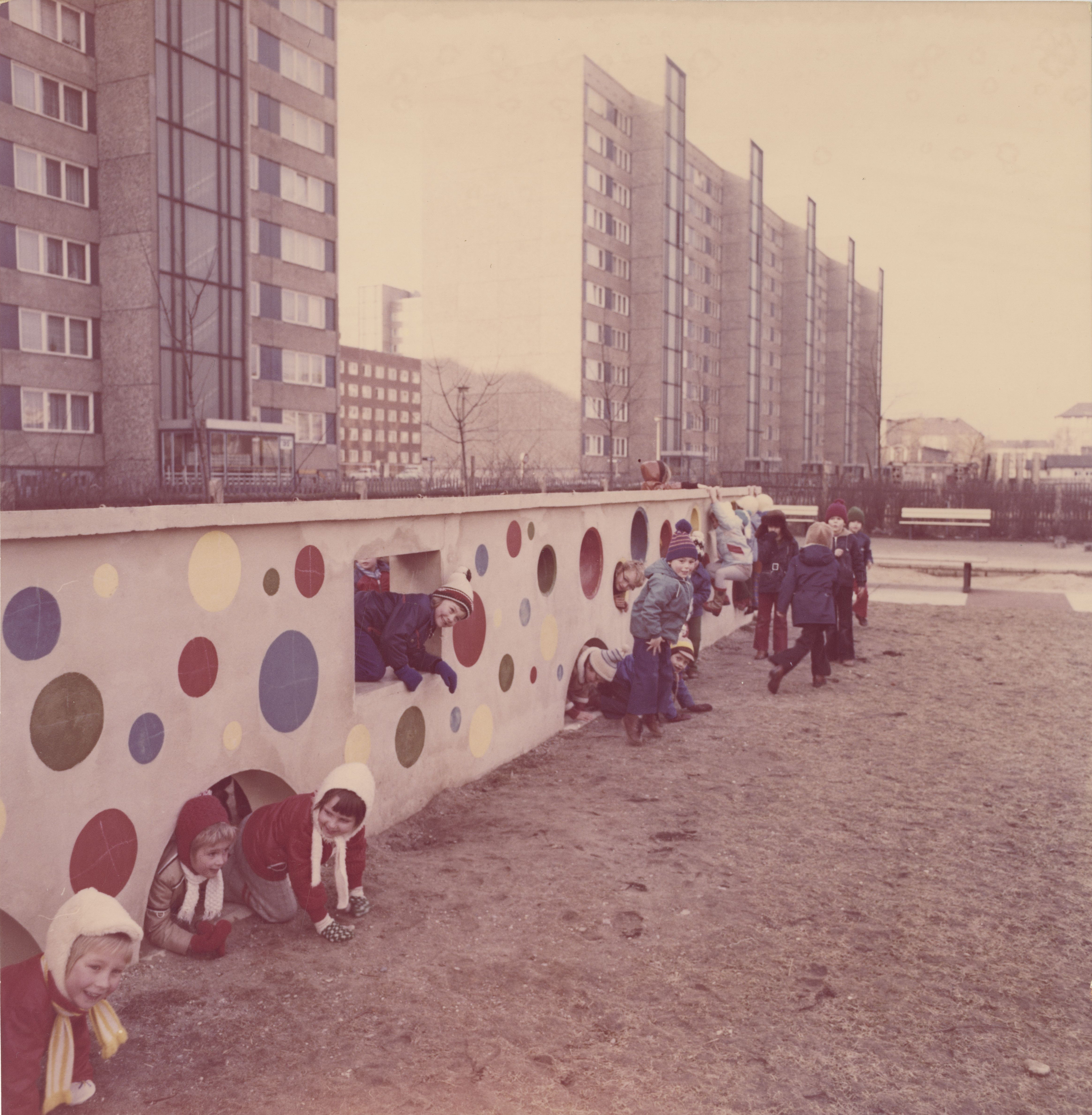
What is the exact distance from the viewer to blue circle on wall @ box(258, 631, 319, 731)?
457 centimetres

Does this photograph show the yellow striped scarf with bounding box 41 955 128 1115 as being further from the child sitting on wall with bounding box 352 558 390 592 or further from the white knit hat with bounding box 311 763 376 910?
the child sitting on wall with bounding box 352 558 390 592

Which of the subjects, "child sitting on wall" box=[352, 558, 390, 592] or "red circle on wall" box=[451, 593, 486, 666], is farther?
"child sitting on wall" box=[352, 558, 390, 592]

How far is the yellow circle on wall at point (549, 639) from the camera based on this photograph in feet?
25.1

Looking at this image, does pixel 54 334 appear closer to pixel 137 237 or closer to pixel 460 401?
pixel 137 237

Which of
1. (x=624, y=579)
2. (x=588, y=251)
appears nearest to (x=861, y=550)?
(x=624, y=579)

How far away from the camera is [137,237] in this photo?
3675cm

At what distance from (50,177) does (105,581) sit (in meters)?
38.0

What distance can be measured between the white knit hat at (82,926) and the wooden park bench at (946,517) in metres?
25.0

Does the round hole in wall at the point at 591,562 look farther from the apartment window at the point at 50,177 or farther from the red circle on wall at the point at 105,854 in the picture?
the apartment window at the point at 50,177

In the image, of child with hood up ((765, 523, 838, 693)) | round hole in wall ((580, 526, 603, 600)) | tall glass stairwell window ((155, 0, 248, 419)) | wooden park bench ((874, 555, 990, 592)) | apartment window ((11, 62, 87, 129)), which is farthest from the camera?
tall glass stairwell window ((155, 0, 248, 419))

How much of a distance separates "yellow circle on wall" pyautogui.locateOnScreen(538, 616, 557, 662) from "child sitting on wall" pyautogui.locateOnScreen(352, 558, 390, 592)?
126cm

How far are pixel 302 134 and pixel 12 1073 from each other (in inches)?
1913

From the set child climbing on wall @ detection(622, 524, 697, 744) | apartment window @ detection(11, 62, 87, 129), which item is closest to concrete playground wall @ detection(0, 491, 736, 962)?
child climbing on wall @ detection(622, 524, 697, 744)

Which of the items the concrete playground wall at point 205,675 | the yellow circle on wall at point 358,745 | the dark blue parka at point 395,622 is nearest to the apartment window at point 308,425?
the concrete playground wall at point 205,675
